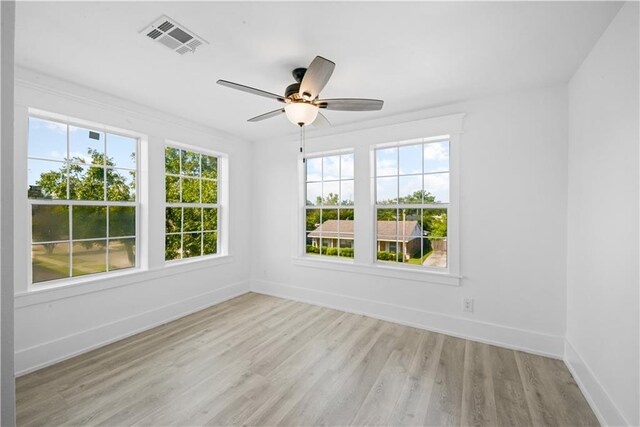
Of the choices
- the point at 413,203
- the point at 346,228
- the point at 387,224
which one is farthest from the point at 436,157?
the point at 346,228

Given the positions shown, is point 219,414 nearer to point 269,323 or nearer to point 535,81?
point 269,323

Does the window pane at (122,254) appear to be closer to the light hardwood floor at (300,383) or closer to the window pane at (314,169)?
the light hardwood floor at (300,383)

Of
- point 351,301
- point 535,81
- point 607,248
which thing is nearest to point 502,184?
point 535,81

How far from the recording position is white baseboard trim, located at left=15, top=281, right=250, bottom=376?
2434 mm

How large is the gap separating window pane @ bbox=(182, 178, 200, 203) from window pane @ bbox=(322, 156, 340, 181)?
185 centimetres

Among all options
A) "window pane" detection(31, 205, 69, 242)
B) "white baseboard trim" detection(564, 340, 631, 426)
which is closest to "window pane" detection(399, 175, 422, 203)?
"white baseboard trim" detection(564, 340, 631, 426)

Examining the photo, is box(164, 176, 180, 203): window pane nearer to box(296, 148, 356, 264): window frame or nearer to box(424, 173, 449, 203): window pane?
box(296, 148, 356, 264): window frame

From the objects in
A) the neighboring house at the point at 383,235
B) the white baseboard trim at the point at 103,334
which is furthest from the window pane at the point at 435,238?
the white baseboard trim at the point at 103,334

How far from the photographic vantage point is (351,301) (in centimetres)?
383

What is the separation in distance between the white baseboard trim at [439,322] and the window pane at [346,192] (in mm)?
1326

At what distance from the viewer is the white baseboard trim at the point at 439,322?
8.96ft

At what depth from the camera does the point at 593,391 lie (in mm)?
1995

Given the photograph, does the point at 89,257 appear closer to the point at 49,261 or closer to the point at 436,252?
the point at 49,261

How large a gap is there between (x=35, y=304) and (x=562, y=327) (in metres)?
4.82
